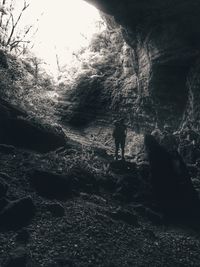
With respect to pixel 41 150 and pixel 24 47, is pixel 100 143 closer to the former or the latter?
pixel 41 150

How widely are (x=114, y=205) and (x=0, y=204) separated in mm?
3811

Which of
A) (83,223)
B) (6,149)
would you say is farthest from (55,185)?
(6,149)

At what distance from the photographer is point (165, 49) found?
56.5 ft

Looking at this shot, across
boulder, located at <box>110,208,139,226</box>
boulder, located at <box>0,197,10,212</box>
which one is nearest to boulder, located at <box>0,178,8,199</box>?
boulder, located at <box>0,197,10,212</box>

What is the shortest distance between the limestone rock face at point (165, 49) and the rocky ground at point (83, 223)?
19.1 feet

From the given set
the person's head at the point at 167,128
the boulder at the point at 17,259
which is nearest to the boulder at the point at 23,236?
the boulder at the point at 17,259

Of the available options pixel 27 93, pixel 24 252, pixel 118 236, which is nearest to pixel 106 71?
pixel 27 93

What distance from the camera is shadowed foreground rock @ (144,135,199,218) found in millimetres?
12102

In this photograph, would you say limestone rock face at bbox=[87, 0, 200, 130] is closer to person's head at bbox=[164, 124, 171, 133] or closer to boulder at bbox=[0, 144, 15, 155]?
person's head at bbox=[164, 124, 171, 133]

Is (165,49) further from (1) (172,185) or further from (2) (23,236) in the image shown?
(2) (23,236)

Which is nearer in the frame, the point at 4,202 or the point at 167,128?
the point at 4,202

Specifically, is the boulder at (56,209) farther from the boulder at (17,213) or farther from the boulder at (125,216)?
the boulder at (125,216)

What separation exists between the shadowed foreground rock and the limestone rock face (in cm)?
476

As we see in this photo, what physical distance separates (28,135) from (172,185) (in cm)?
574
